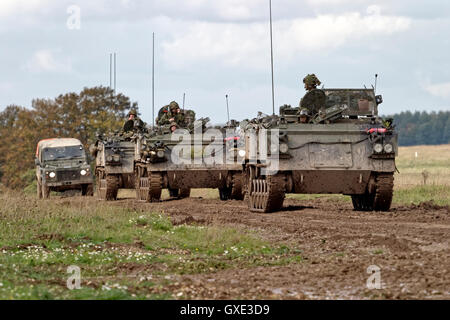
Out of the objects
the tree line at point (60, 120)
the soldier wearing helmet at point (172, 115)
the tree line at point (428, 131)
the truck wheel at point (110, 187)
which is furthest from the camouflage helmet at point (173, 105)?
the tree line at point (428, 131)

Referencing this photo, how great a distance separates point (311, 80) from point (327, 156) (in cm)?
295

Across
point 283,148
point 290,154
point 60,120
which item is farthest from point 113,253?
point 60,120

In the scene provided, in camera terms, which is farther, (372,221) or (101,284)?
(372,221)

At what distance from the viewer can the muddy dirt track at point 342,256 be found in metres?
9.31

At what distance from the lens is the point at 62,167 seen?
33.9m

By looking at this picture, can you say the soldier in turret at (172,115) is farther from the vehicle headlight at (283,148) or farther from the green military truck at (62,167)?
the vehicle headlight at (283,148)

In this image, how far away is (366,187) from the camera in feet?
67.3

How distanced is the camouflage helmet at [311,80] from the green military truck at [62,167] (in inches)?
543

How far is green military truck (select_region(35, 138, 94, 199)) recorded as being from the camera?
33.7 m

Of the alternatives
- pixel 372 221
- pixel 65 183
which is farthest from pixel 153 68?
pixel 372 221

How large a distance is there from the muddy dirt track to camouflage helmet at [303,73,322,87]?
10.3 ft

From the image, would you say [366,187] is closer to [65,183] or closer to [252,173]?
[252,173]

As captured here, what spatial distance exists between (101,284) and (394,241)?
5147 mm
